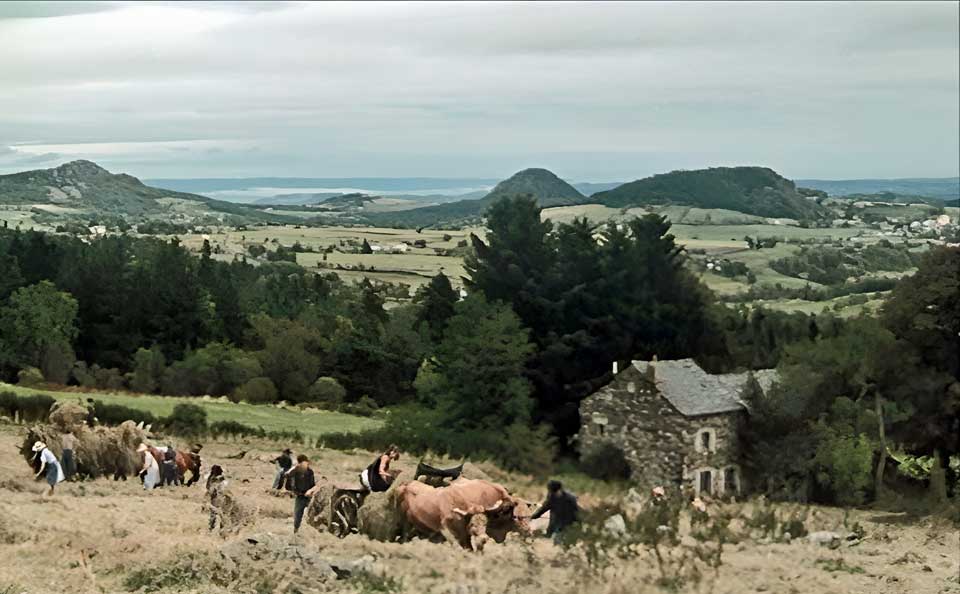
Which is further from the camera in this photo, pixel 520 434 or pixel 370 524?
pixel 520 434

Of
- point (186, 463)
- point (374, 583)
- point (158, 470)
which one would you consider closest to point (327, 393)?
point (186, 463)

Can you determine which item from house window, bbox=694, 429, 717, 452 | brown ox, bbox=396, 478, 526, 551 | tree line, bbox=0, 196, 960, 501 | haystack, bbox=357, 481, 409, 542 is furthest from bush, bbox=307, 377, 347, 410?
brown ox, bbox=396, 478, 526, 551

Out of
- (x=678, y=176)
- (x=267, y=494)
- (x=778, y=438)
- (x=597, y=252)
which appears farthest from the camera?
(x=678, y=176)

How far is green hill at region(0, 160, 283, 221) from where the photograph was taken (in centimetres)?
4234

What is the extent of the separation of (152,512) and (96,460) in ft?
14.6

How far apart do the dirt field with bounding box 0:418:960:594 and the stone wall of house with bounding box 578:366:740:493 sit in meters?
17.5

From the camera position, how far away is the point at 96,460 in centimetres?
1995

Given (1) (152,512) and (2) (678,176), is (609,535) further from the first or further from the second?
(2) (678,176)

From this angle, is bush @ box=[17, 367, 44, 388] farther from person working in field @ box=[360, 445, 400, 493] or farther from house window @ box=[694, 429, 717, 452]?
person working in field @ box=[360, 445, 400, 493]

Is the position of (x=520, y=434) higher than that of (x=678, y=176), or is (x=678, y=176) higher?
(x=678, y=176)

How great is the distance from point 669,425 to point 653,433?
0.59m

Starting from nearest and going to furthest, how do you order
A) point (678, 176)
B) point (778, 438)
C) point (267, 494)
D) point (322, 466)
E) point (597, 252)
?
1. point (267, 494)
2. point (322, 466)
3. point (778, 438)
4. point (597, 252)
5. point (678, 176)

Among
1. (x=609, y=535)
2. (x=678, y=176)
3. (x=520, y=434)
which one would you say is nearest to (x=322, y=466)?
(x=520, y=434)

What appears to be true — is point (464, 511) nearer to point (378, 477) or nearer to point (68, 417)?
point (378, 477)
